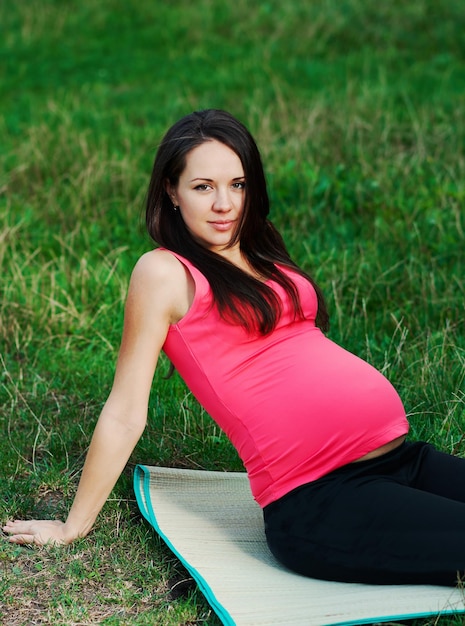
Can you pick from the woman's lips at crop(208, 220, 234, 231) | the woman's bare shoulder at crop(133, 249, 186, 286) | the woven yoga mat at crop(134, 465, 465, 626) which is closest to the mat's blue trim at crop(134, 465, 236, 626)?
the woven yoga mat at crop(134, 465, 465, 626)

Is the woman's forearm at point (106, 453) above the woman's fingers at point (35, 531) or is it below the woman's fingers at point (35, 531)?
above

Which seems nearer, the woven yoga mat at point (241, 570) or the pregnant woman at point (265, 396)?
the woven yoga mat at point (241, 570)

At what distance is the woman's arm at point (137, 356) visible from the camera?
2.97m

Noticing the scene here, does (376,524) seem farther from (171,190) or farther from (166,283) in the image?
(171,190)

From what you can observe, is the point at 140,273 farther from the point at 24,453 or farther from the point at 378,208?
the point at 378,208

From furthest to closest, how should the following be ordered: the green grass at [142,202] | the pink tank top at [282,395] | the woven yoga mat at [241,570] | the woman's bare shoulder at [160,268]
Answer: the green grass at [142,202] < the woman's bare shoulder at [160,268] < the pink tank top at [282,395] < the woven yoga mat at [241,570]

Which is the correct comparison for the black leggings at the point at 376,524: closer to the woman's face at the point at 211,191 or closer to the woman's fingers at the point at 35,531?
the woman's fingers at the point at 35,531

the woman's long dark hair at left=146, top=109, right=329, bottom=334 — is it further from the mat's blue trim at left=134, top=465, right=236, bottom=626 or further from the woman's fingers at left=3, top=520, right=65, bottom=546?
the woman's fingers at left=3, top=520, right=65, bottom=546

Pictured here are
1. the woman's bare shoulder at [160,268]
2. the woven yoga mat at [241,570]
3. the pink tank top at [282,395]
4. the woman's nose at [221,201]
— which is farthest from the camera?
the woman's nose at [221,201]

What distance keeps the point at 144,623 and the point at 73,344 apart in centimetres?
221

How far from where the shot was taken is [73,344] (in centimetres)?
482

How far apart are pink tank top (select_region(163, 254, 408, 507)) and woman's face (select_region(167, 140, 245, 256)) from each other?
0.17 metres

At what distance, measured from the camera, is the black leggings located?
2.70 meters

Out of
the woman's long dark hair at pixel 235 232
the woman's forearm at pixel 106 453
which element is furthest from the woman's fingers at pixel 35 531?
the woman's long dark hair at pixel 235 232
